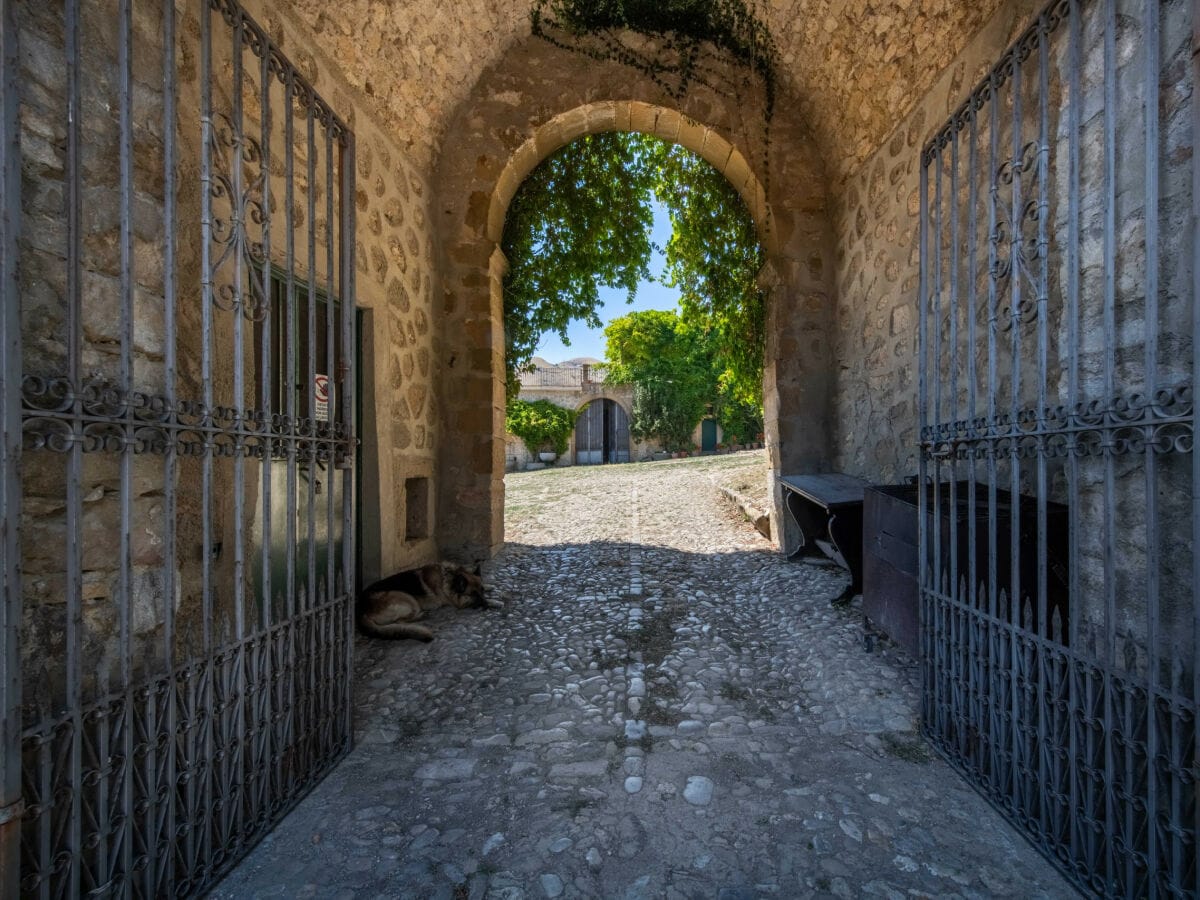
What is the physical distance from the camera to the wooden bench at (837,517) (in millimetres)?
3781

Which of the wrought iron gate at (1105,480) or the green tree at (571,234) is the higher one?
the green tree at (571,234)

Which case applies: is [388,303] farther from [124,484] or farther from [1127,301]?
[1127,301]

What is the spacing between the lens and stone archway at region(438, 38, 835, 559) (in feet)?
17.0

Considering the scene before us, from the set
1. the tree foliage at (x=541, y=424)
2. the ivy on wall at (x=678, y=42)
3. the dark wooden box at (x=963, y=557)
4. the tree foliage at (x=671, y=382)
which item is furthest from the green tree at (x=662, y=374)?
the dark wooden box at (x=963, y=557)

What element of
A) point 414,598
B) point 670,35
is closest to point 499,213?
point 670,35

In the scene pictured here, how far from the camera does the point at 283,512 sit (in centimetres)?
330

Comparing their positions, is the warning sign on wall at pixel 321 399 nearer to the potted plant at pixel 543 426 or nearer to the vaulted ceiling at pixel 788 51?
the vaulted ceiling at pixel 788 51

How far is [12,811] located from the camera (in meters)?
1.22

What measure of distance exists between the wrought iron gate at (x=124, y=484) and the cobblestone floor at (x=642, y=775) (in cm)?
36

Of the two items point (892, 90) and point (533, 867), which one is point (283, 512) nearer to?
point (533, 867)

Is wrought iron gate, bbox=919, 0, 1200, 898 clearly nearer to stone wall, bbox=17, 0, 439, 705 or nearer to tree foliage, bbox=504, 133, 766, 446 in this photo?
stone wall, bbox=17, 0, 439, 705

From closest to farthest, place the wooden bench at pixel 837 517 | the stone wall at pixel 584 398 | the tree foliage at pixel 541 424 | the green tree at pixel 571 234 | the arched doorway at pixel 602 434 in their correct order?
the wooden bench at pixel 837 517
the green tree at pixel 571 234
the tree foliage at pixel 541 424
the stone wall at pixel 584 398
the arched doorway at pixel 602 434

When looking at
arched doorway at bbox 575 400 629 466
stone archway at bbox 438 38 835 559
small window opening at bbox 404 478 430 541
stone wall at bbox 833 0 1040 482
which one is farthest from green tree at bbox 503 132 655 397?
arched doorway at bbox 575 400 629 466

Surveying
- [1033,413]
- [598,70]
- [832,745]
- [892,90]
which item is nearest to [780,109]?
[892,90]
